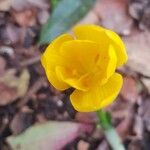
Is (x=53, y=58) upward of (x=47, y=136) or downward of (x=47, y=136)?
upward

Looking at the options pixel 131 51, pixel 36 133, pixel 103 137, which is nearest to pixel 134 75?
pixel 131 51

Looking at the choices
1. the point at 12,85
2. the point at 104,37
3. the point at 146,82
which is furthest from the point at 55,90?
the point at 104,37

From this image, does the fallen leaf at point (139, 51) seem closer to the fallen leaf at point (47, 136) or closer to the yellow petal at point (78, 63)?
the fallen leaf at point (47, 136)

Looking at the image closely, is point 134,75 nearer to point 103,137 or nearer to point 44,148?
point 103,137

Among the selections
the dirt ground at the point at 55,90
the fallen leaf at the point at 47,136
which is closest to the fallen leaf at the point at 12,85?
the dirt ground at the point at 55,90

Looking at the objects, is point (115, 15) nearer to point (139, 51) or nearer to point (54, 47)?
point (139, 51)

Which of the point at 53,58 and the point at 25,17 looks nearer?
the point at 53,58

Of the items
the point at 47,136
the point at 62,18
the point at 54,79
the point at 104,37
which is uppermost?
the point at 104,37
